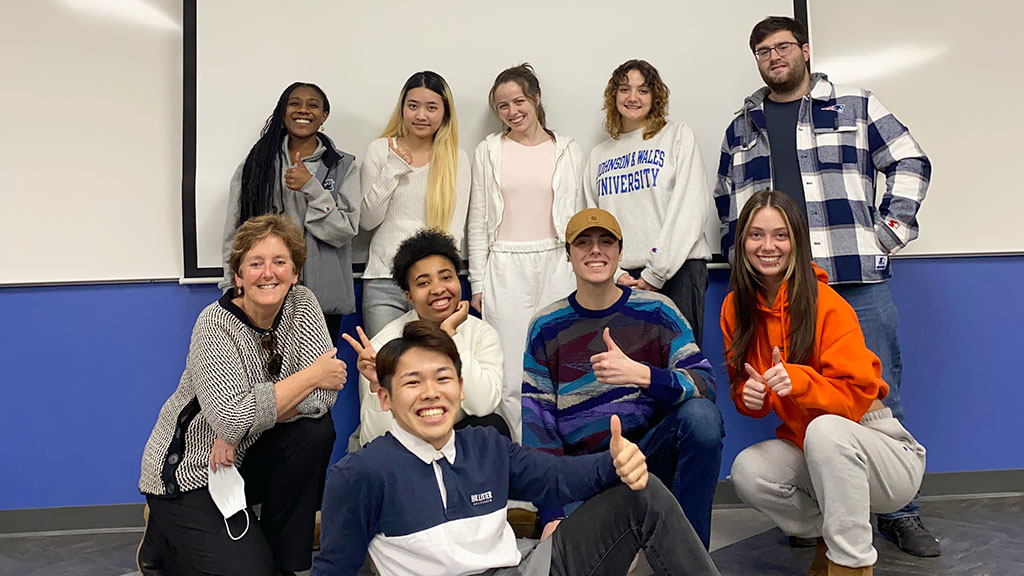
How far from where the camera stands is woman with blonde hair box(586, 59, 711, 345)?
2.79m

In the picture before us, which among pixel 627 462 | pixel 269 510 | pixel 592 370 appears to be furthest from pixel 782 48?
pixel 269 510

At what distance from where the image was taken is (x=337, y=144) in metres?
3.15

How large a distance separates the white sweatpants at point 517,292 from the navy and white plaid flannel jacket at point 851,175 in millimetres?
787

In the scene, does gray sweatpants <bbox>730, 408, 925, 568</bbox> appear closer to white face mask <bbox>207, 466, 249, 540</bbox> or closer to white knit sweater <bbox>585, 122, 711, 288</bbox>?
white knit sweater <bbox>585, 122, 711, 288</bbox>

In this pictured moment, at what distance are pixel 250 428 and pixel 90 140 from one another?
1.84 metres

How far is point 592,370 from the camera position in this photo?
7.26 feet

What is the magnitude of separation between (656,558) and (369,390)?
3.90ft

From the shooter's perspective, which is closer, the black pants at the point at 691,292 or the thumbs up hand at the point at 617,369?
the thumbs up hand at the point at 617,369

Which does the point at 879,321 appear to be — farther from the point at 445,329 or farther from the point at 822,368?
the point at 445,329

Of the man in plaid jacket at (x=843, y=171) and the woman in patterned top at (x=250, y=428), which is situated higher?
the man in plaid jacket at (x=843, y=171)

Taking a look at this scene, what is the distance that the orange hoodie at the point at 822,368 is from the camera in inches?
82.4

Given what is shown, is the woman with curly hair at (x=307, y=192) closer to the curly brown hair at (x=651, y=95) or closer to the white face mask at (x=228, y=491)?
the white face mask at (x=228, y=491)

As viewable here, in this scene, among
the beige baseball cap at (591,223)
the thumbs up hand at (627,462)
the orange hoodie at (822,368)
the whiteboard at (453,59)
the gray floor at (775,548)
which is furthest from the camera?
the whiteboard at (453,59)

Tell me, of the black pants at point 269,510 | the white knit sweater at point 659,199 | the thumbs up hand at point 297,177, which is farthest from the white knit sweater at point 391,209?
the black pants at point 269,510
